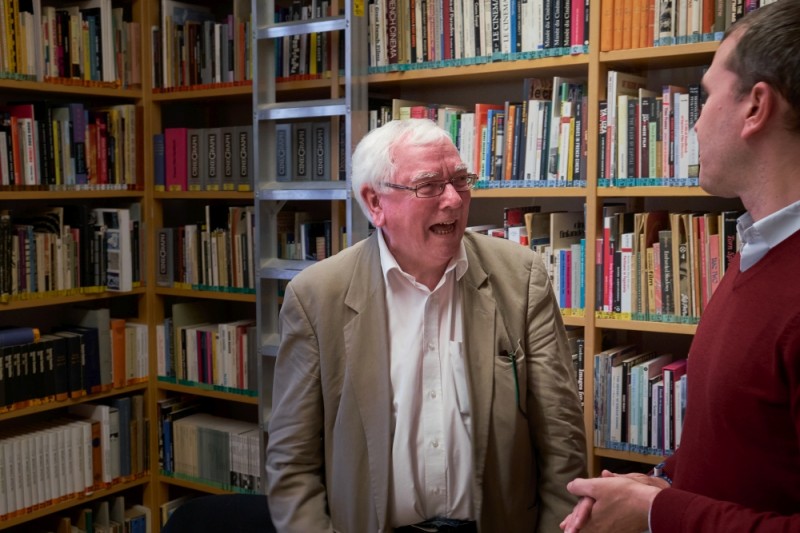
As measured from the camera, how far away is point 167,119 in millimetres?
4043

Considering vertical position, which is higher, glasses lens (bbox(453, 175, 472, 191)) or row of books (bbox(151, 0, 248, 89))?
row of books (bbox(151, 0, 248, 89))

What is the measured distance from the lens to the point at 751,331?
46.5 inches

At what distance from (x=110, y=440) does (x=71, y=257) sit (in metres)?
0.80

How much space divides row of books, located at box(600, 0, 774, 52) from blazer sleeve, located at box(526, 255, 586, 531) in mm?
1020

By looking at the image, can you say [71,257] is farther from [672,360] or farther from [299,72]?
[672,360]

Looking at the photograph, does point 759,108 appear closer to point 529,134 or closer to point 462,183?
point 462,183

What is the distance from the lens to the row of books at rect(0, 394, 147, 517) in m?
Result: 3.38

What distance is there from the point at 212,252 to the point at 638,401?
187 centimetres

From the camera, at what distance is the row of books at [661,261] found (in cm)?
257

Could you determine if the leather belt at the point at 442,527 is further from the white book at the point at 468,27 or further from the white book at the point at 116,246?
the white book at the point at 116,246

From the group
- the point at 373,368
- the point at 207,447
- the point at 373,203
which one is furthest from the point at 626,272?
the point at 207,447

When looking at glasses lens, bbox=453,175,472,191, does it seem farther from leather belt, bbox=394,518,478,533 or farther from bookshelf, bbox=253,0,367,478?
bookshelf, bbox=253,0,367,478

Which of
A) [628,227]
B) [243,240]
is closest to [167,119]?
[243,240]

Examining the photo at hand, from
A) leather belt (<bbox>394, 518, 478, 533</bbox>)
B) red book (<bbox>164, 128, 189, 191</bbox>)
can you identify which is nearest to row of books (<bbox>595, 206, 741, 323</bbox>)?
leather belt (<bbox>394, 518, 478, 533</bbox>)
